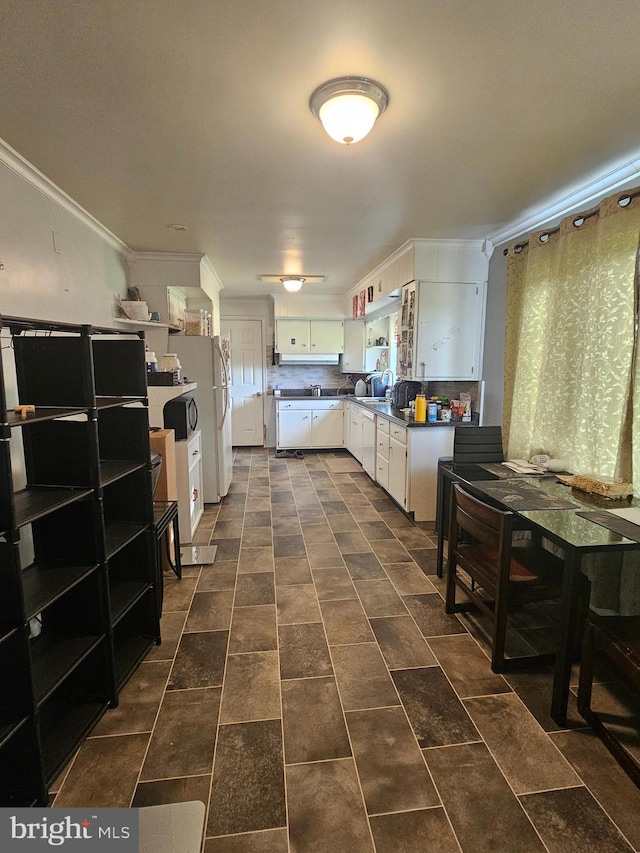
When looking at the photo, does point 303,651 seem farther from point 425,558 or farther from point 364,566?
point 425,558

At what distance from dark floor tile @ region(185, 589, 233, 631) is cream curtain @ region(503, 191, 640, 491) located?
88.2 inches

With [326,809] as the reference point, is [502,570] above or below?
above

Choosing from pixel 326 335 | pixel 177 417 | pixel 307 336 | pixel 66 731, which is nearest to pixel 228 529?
pixel 177 417

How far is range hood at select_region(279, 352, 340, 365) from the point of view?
253 inches

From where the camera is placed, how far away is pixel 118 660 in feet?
6.23

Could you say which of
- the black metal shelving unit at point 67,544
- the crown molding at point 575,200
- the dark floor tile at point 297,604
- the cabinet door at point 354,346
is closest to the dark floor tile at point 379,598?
the dark floor tile at point 297,604

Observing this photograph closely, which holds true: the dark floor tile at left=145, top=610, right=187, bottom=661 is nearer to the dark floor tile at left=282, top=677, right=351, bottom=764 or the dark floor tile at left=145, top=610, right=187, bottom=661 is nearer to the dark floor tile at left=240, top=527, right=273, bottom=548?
the dark floor tile at left=282, top=677, right=351, bottom=764

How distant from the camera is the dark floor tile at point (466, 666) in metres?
1.83

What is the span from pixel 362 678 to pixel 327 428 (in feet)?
15.1

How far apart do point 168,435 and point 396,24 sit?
7.66ft

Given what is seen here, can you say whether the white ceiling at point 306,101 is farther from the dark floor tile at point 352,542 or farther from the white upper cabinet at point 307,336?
the white upper cabinet at point 307,336

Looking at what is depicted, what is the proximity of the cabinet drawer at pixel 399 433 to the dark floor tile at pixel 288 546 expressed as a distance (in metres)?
1.26

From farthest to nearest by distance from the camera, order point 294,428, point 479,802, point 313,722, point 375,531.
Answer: point 294,428, point 375,531, point 313,722, point 479,802

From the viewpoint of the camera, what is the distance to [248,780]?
4.65ft
